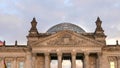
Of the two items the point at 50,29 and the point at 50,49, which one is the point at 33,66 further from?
the point at 50,29

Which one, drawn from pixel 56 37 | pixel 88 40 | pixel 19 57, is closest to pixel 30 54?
pixel 19 57

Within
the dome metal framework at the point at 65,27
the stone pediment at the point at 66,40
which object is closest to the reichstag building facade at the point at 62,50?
the stone pediment at the point at 66,40

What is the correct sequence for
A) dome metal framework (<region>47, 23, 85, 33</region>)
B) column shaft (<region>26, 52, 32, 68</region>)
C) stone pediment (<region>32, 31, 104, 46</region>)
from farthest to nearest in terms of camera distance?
dome metal framework (<region>47, 23, 85, 33</region>)
column shaft (<region>26, 52, 32, 68</region>)
stone pediment (<region>32, 31, 104, 46</region>)

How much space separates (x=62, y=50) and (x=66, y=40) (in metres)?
2.50

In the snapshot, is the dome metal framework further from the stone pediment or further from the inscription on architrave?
the inscription on architrave

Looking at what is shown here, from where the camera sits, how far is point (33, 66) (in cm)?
7731

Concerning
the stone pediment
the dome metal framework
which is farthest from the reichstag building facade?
the dome metal framework

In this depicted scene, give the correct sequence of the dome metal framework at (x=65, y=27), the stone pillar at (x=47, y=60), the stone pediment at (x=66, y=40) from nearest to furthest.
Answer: the stone pillar at (x=47, y=60), the stone pediment at (x=66, y=40), the dome metal framework at (x=65, y=27)

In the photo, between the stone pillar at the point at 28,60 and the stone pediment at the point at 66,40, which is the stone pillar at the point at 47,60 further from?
the stone pillar at the point at 28,60

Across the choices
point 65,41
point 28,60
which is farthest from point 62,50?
point 28,60

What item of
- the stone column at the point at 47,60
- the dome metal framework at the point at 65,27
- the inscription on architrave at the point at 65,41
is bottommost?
the stone column at the point at 47,60

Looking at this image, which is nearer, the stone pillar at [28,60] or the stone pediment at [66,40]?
the stone pediment at [66,40]

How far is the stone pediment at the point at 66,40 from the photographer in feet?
252

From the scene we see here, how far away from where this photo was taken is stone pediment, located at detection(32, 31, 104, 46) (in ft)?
252
